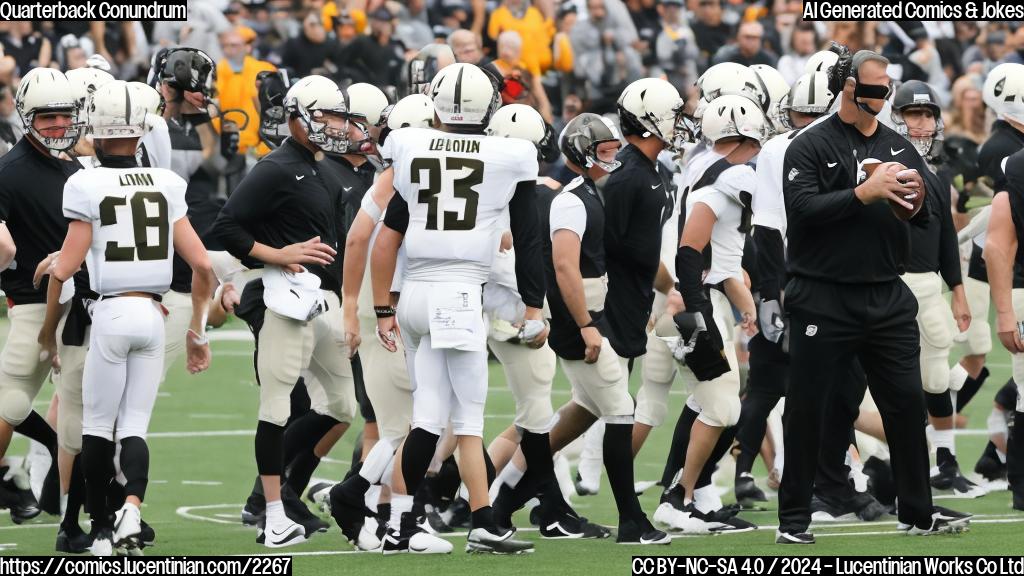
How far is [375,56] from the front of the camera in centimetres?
1950

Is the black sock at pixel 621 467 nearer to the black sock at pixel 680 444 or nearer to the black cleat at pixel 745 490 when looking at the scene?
the black sock at pixel 680 444

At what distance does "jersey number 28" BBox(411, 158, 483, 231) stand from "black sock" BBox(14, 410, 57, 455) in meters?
2.73

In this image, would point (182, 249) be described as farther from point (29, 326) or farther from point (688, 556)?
point (688, 556)

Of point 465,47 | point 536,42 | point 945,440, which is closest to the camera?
point 945,440

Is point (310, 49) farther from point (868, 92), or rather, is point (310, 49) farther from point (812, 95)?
point (868, 92)

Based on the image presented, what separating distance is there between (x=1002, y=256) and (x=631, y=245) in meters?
1.93

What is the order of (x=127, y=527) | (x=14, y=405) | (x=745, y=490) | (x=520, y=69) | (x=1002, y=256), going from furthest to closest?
(x=520, y=69) → (x=745, y=490) → (x=1002, y=256) → (x=14, y=405) → (x=127, y=527)

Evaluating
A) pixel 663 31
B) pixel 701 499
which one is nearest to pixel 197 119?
pixel 701 499

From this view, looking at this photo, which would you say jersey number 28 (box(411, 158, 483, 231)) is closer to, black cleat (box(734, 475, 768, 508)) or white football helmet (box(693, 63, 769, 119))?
white football helmet (box(693, 63, 769, 119))

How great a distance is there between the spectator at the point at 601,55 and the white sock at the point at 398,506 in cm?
1334

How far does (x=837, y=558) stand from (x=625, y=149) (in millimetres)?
2362

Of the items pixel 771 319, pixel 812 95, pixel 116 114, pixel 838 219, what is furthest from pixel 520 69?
pixel 838 219

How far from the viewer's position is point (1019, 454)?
9281 mm

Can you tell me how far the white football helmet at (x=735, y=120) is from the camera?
8.77 m
